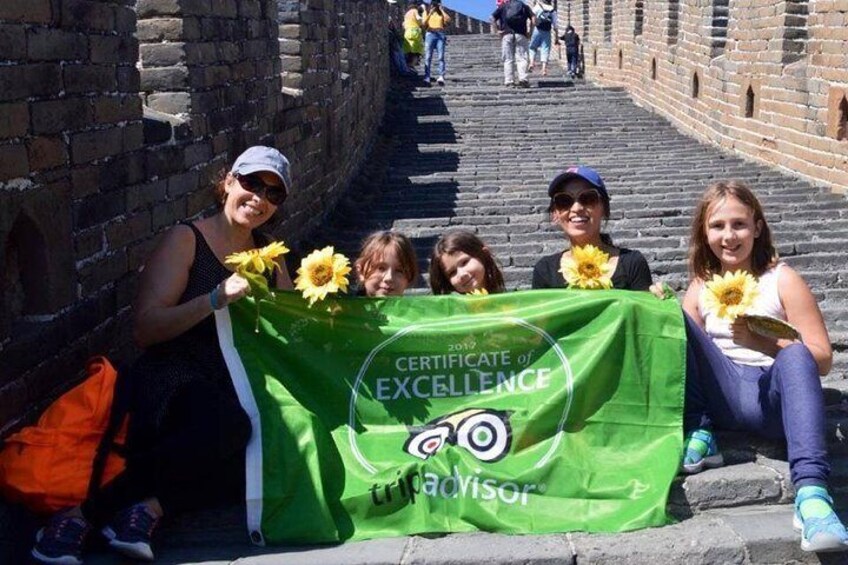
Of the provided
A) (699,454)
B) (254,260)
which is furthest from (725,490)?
(254,260)

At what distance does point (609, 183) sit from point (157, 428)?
29.2 feet

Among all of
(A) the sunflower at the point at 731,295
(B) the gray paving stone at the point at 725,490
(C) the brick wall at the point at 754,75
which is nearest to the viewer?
(A) the sunflower at the point at 731,295

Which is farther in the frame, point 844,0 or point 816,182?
point 816,182

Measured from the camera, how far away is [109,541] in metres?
4.21

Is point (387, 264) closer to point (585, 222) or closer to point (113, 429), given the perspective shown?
point (585, 222)

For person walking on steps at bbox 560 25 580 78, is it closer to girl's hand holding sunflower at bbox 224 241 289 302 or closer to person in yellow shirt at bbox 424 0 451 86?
person in yellow shirt at bbox 424 0 451 86

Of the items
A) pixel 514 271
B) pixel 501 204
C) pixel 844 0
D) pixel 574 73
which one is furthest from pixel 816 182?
pixel 574 73

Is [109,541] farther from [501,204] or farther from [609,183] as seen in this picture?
[609,183]

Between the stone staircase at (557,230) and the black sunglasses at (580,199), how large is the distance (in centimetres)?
104

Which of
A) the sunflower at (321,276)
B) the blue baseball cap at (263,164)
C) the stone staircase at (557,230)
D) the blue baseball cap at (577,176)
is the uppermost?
the blue baseball cap at (263,164)

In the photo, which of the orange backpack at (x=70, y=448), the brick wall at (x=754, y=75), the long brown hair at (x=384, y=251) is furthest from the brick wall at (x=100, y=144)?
the brick wall at (x=754, y=75)

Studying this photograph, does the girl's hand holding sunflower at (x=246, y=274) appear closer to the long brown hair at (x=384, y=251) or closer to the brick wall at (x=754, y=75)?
the long brown hair at (x=384, y=251)

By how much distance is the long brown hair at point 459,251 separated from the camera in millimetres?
5117

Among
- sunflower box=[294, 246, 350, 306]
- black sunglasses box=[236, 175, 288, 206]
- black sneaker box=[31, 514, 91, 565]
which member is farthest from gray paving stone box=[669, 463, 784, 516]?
black sneaker box=[31, 514, 91, 565]
